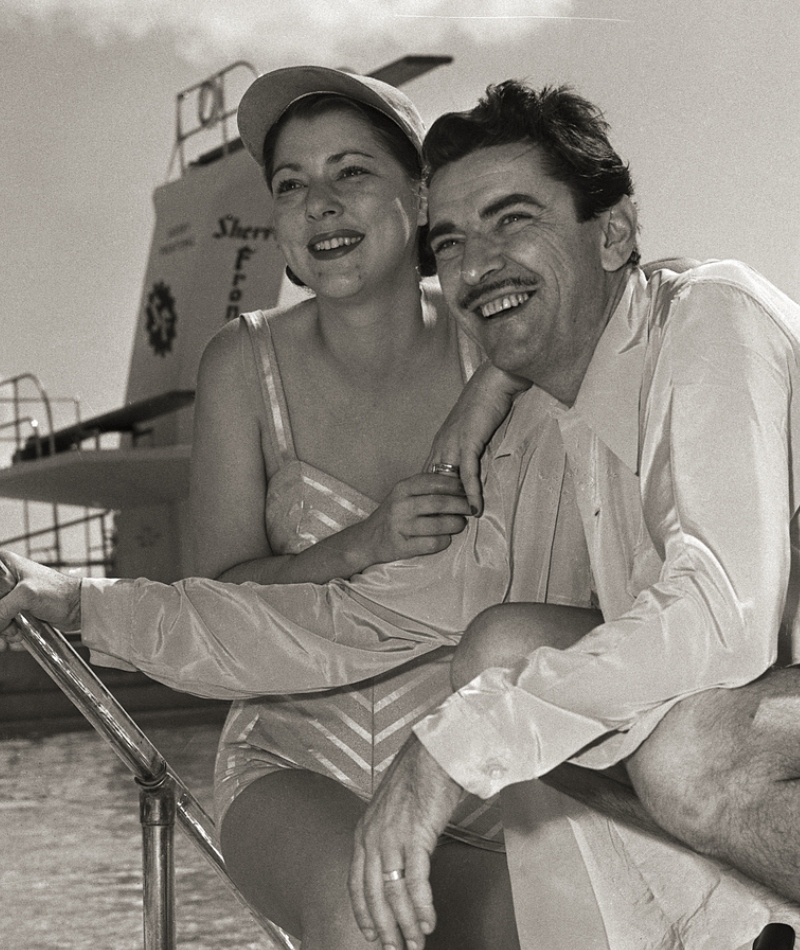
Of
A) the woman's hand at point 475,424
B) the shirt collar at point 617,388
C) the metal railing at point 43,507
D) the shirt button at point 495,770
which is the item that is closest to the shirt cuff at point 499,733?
the shirt button at point 495,770

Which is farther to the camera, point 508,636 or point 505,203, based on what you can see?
point 505,203

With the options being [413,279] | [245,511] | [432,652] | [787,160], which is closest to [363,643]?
[432,652]

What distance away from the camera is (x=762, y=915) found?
3.17 feet

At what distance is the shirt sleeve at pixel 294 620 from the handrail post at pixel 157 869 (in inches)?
4.1

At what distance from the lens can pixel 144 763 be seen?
1.22 meters

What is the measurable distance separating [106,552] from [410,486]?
7493 mm

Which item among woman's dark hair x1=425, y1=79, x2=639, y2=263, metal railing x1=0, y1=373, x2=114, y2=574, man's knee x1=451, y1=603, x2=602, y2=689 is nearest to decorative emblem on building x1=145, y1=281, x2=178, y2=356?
metal railing x1=0, y1=373, x2=114, y2=574

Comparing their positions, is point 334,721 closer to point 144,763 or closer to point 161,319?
point 144,763

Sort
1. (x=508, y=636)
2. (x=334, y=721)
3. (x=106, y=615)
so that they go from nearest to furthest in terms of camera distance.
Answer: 1. (x=508, y=636)
2. (x=106, y=615)
3. (x=334, y=721)

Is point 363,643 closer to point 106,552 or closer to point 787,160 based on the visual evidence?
point 787,160

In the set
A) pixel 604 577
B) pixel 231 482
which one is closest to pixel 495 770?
pixel 604 577

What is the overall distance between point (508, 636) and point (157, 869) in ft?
1.46

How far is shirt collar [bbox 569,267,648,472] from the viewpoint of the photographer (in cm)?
111

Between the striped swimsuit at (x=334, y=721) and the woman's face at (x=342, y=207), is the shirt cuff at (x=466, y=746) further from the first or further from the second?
the woman's face at (x=342, y=207)
